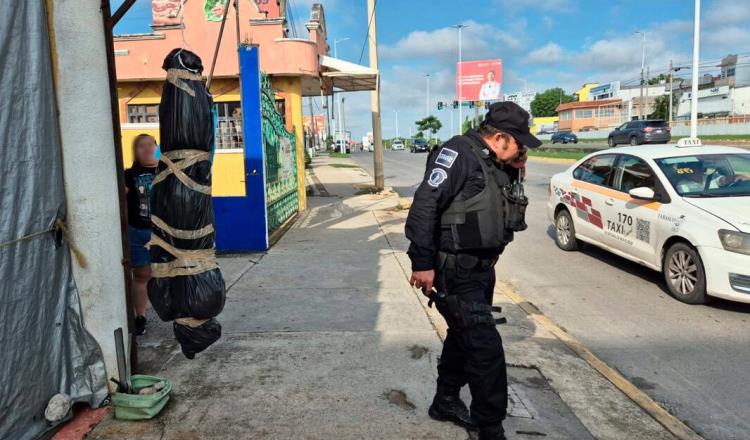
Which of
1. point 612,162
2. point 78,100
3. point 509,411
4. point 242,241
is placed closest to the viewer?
point 78,100

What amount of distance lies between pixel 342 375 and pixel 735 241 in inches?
151

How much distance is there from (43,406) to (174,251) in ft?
3.38

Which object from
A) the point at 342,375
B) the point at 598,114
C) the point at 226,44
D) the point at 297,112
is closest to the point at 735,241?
the point at 342,375

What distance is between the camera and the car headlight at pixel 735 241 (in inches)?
195

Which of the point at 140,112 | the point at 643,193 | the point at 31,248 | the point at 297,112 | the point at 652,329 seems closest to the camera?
the point at 31,248

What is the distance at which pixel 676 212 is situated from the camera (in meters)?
5.68

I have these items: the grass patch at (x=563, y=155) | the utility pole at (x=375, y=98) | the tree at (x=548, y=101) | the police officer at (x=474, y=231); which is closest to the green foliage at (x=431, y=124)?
the tree at (x=548, y=101)

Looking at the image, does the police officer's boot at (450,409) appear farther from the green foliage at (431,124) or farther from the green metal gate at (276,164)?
the green foliage at (431,124)

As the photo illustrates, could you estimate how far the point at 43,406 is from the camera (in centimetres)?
280

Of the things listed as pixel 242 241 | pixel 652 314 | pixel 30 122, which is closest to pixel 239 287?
pixel 242 241

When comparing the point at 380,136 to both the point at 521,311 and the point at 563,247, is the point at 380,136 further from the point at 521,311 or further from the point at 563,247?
the point at 521,311

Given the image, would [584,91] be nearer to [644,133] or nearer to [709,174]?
[644,133]

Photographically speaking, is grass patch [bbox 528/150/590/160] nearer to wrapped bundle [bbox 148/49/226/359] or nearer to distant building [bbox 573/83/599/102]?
wrapped bundle [bbox 148/49/226/359]

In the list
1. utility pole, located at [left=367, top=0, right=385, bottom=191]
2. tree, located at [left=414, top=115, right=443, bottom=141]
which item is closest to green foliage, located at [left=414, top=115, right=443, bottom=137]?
tree, located at [left=414, top=115, right=443, bottom=141]
